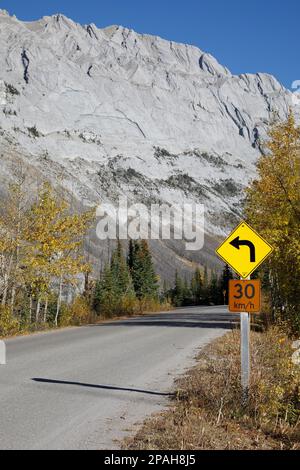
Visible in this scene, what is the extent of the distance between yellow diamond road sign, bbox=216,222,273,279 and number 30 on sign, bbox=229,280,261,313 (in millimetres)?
150

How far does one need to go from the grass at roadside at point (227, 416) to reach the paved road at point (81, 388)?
1.33 feet

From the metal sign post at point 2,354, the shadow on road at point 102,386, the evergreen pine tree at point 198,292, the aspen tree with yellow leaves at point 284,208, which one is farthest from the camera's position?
the evergreen pine tree at point 198,292

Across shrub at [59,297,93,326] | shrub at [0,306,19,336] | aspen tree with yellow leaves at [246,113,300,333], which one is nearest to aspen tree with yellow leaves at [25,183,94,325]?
shrub at [0,306,19,336]

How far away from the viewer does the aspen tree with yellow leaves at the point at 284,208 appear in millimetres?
15734

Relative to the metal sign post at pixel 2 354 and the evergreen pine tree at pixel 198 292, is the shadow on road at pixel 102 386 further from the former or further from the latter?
the evergreen pine tree at pixel 198 292

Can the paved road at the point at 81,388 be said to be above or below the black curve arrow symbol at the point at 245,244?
below

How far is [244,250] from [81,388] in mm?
3468

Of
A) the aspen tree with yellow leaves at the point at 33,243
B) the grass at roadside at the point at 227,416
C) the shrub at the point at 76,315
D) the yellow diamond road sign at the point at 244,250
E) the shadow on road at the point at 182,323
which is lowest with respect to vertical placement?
the grass at roadside at the point at 227,416

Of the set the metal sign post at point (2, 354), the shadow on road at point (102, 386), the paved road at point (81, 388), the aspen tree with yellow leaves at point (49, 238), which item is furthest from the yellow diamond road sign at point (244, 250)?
the aspen tree with yellow leaves at point (49, 238)

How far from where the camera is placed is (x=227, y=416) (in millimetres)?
6398

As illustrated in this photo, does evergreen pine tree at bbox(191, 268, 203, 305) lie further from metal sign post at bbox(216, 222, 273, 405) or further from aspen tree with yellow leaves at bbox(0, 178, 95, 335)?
metal sign post at bbox(216, 222, 273, 405)

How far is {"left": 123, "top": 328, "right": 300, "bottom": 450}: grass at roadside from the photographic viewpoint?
212 inches
